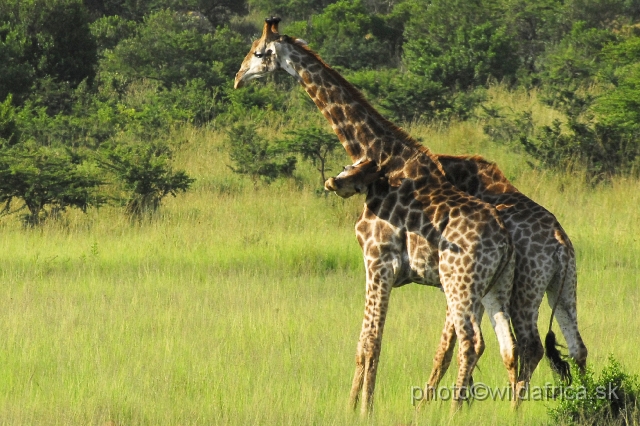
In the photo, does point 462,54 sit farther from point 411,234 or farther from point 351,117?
point 411,234

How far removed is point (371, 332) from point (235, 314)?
9.47ft

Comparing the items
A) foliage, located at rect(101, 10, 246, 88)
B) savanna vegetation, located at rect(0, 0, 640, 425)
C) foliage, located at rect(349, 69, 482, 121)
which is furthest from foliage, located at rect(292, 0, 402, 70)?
foliage, located at rect(349, 69, 482, 121)

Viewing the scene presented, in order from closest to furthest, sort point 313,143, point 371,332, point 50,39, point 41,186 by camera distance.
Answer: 1. point 371,332
2. point 41,186
3. point 313,143
4. point 50,39

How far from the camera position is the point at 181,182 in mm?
13930

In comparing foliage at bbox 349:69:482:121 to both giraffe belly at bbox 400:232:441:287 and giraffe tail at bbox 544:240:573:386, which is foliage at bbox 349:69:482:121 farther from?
giraffe belly at bbox 400:232:441:287

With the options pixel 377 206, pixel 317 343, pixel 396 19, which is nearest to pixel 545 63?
pixel 396 19

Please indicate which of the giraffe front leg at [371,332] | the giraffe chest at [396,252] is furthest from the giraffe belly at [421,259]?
the giraffe front leg at [371,332]

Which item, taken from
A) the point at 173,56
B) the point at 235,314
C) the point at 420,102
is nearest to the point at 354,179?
the point at 235,314

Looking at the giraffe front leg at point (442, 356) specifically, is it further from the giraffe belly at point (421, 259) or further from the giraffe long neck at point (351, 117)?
the giraffe long neck at point (351, 117)

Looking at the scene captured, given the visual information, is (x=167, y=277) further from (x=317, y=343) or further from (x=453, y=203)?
(x=453, y=203)

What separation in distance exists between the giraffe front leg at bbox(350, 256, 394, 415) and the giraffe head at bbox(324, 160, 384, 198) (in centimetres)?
40

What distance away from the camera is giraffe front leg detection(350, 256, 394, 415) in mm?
5609

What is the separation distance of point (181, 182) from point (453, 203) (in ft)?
28.6

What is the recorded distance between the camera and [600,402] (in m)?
5.62
